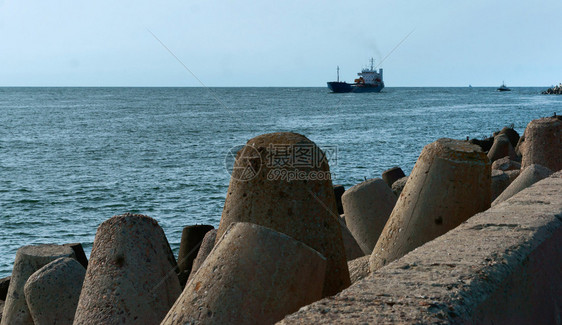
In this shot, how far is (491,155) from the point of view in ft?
46.1

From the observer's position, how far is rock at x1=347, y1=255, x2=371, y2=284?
437 centimetres

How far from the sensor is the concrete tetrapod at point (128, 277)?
12.3 ft

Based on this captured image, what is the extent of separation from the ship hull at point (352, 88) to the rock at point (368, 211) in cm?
10498

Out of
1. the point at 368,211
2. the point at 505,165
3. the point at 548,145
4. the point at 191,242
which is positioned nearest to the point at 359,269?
the point at 368,211

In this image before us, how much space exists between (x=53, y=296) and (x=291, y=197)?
7.19 ft

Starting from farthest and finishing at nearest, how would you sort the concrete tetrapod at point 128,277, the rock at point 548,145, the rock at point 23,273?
the rock at point 548,145 → the rock at point 23,273 → the concrete tetrapod at point 128,277

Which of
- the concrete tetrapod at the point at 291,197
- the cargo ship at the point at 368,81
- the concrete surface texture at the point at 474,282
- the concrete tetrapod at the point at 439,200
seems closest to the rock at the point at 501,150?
the concrete tetrapod at the point at 439,200

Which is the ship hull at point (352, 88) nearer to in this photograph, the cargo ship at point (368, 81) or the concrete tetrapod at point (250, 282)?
the cargo ship at point (368, 81)

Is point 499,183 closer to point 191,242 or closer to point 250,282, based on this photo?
point 191,242

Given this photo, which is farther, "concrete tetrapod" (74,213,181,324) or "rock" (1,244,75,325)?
"rock" (1,244,75,325)

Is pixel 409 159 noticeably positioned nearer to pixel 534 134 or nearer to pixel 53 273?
pixel 534 134

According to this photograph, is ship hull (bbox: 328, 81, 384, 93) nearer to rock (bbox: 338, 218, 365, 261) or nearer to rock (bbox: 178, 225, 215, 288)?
rock (bbox: 178, 225, 215, 288)

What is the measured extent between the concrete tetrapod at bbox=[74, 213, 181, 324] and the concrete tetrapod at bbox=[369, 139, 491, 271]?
1.48m

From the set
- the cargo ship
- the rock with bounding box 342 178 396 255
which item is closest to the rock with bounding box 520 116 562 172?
the rock with bounding box 342 178 396 255
